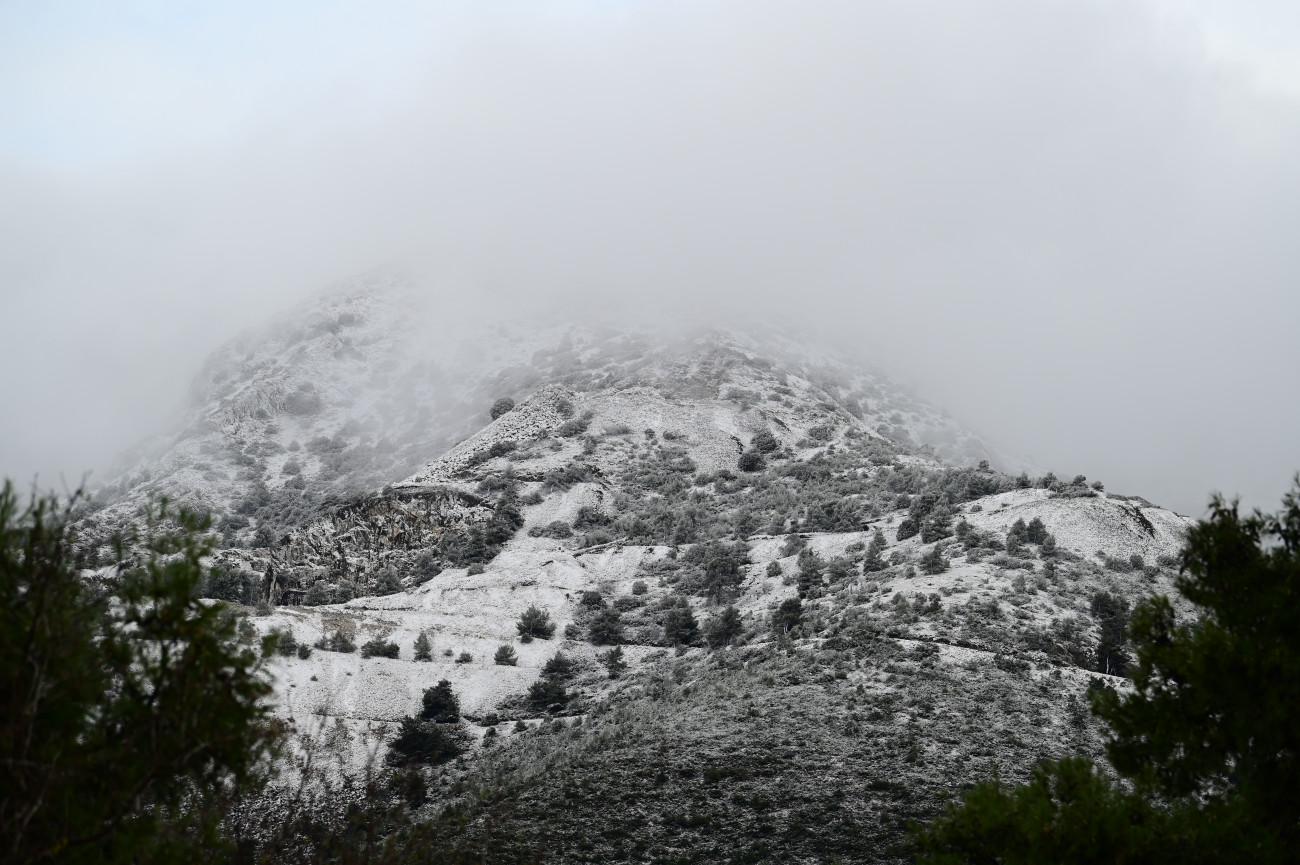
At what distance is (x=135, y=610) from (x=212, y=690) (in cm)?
100

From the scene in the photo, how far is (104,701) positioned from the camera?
7086 mm

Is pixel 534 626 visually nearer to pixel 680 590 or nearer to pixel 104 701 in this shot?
pixel 680 590

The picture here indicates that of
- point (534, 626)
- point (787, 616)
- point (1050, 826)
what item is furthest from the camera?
point (534, 626)

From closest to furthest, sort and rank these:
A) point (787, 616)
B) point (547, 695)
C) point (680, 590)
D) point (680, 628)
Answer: point (547, 695) < point (787, 616) < point (680, 628) < point (680, 590)

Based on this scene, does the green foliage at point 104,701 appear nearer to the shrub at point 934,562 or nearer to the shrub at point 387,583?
the shrub at point 934,562

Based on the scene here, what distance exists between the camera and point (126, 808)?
236 inches

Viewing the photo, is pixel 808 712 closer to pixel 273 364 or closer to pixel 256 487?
pixel 256 487

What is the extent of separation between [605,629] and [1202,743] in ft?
84.0

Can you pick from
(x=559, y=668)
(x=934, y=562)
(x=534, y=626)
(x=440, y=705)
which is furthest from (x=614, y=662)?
(x=934, y=562)

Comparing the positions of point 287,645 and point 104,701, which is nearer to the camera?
point 104,701

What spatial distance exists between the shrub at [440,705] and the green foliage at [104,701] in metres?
19.3

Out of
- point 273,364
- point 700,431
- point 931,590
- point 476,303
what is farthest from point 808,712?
point 476,303

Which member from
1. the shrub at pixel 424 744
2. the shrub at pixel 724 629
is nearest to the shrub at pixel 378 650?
the shrub at pixel 424 744

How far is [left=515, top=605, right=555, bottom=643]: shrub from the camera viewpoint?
1308 inches
